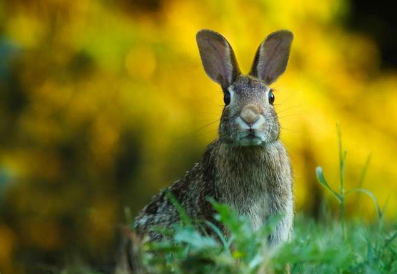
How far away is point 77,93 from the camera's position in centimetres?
708

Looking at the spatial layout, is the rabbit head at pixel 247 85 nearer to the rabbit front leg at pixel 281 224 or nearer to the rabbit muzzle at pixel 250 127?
the rabbit muzzle at pixel 250 127

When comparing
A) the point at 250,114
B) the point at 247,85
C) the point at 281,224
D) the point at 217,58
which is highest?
the point at 217,58

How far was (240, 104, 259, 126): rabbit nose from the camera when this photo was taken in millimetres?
3379

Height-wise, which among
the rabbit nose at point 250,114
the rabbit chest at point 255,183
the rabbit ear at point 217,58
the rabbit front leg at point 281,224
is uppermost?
the rabbit ear at point 217,58

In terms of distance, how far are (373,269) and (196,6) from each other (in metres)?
5.06

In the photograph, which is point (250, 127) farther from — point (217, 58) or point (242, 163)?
point (217, 58)

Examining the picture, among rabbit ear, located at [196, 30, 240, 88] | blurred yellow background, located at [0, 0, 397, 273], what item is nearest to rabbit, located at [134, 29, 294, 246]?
rabbit ear, located at [196, 30, 240, 88]

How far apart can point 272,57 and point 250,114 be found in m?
0.60

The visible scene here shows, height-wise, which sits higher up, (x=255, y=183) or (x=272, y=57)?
(x=272, y=57)

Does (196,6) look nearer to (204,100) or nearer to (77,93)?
(204,100)

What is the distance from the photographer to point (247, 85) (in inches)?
146

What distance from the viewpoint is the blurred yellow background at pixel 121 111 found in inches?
269

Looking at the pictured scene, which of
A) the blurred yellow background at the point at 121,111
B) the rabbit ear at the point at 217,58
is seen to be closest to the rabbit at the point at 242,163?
the rabbit ear at the point at 217,58

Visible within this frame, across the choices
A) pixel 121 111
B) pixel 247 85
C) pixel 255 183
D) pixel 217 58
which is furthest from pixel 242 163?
pixel 121 111
